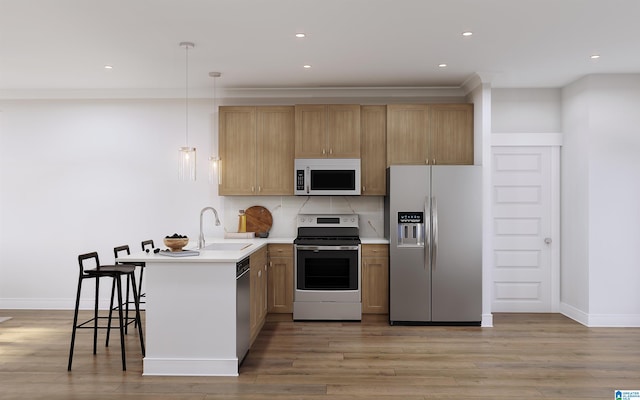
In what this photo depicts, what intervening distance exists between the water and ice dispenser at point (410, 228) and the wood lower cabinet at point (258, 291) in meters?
1.54

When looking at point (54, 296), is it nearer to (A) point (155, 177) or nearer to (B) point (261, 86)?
(A) point (155, 177)

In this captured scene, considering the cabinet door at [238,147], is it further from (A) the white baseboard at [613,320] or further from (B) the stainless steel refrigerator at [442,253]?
(A) the white baseboard at [613,320]

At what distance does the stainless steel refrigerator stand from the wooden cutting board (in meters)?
1.75

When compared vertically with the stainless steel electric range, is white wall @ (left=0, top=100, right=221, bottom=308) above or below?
above

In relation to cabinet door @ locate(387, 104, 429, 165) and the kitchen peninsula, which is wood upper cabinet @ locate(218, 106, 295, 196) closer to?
cabinet door @ locate(387, 104, 429, 165)

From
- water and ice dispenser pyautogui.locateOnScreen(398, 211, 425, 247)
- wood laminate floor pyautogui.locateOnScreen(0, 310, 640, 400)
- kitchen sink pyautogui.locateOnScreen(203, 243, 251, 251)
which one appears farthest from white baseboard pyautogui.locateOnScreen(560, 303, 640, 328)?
kitchen sink pyautogui.locateOnScreen(203, 243, 251, 251)

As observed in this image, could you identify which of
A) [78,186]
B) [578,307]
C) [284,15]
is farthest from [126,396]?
[578,307]

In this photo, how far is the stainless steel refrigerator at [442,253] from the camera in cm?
493

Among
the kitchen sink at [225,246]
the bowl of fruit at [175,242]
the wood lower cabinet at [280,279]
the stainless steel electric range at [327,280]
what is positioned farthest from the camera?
the wood lower cabinet at [280,279]

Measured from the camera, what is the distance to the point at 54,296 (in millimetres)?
5695

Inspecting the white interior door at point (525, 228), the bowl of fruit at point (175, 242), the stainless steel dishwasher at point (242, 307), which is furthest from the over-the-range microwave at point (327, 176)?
the bowl of fruit at point (175, 242)

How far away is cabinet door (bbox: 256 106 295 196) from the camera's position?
18.0ft

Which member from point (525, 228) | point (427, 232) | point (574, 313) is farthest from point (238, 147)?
point (574, 313)

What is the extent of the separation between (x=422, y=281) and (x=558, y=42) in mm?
2679
